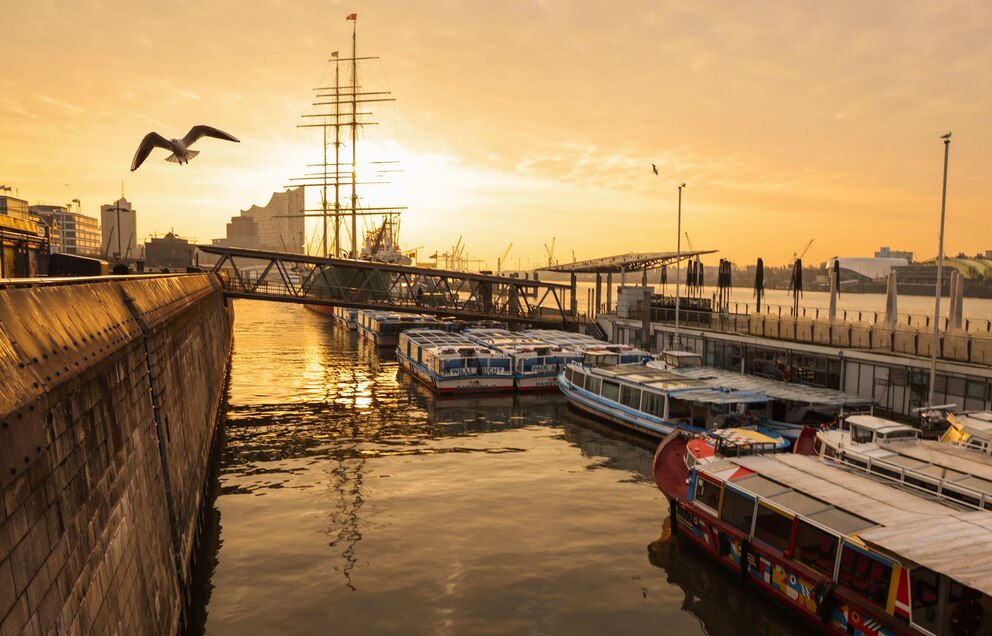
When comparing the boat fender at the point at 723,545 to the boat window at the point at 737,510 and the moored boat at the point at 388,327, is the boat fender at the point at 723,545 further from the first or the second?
the moored boat at the point at 388,327

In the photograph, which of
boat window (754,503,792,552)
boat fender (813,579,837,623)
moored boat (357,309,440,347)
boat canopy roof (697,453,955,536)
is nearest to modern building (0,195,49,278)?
boat canopy roof (697,453,955,536)

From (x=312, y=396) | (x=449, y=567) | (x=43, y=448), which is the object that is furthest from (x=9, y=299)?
(x=312, y=396)

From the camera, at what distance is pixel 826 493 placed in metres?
16.5

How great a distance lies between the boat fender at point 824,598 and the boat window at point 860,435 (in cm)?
884

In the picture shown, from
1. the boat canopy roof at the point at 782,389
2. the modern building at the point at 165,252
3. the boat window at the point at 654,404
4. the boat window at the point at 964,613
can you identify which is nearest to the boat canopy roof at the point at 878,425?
the boat canopy roof at the point at 782,389

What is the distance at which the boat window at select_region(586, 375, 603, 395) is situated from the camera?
3709 cm

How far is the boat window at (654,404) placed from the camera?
32359 mm

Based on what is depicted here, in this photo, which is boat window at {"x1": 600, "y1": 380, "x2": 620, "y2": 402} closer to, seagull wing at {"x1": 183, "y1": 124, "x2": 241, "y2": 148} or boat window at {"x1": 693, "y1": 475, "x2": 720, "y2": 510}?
Result: boat window at {"x1": 693, "y1": 475, "x2": 720, "y2": 510}

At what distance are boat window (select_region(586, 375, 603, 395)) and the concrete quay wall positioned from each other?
82.3 feet

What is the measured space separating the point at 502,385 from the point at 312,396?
43.5 feet

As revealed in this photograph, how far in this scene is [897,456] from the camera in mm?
19656

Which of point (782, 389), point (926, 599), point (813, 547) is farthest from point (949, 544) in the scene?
point (782, 389)

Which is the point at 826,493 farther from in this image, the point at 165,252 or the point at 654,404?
the point at 165,252

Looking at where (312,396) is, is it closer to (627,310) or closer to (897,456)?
(627,310)
